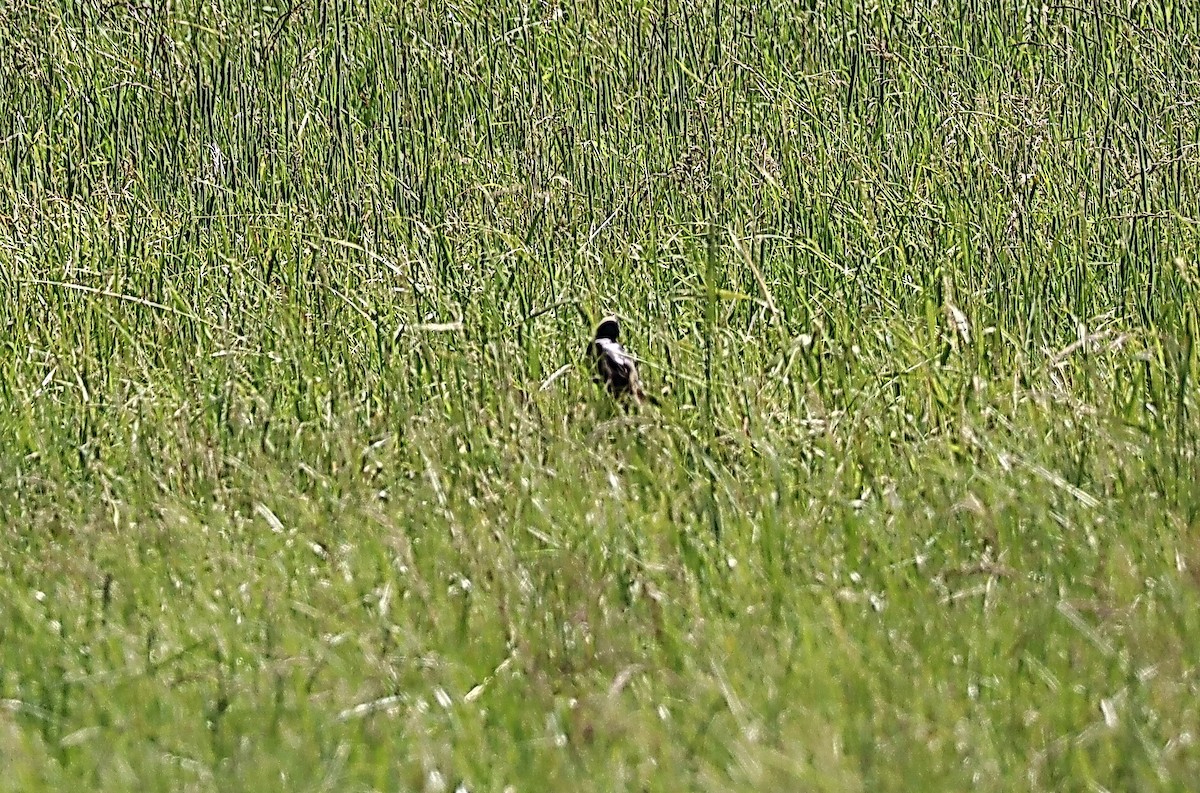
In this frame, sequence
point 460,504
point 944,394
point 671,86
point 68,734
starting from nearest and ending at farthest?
point 68,734, point 460,504, point 944,394, point 671,86

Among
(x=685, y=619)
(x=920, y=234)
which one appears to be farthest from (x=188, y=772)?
(x=920, y=234)

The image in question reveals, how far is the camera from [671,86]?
5340mm

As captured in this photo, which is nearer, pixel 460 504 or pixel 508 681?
pixel 508 681

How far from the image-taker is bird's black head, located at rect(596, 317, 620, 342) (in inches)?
142

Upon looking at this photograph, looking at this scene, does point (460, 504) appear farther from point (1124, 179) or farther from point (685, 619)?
point (1124, 179)

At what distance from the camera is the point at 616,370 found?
3504 millimetres

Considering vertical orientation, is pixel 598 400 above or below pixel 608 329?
below

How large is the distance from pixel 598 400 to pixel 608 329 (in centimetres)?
15

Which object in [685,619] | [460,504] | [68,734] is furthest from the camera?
[460,504]

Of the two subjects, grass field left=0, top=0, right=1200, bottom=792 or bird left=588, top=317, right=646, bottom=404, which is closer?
grass field left=0, top=0, right=1200, bottom=792

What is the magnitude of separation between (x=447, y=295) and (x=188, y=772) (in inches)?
69.9

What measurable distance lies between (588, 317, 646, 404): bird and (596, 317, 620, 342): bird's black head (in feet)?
0.13

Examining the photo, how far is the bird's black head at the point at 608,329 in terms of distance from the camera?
11.8ft

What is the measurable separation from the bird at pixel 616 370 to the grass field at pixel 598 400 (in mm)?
44
